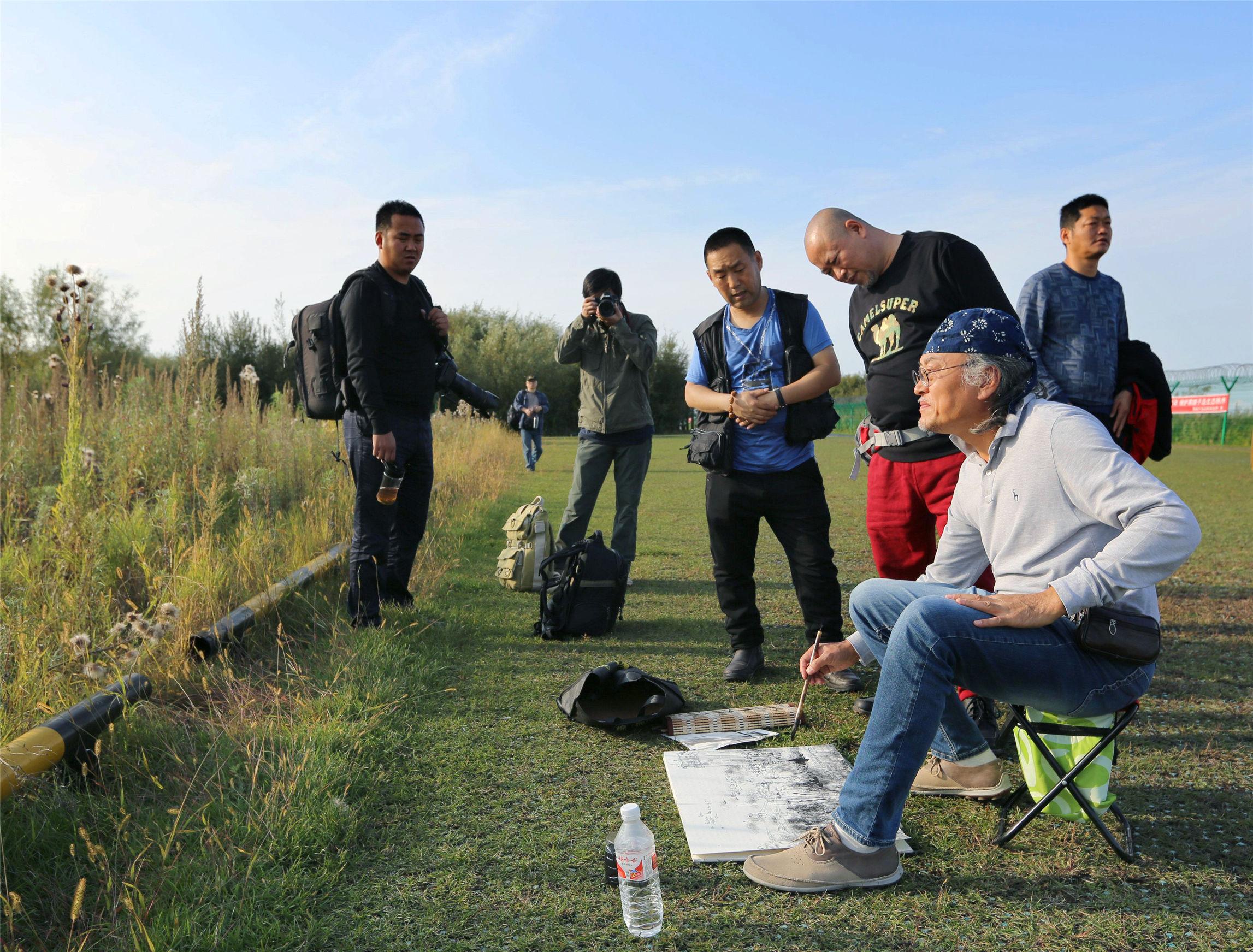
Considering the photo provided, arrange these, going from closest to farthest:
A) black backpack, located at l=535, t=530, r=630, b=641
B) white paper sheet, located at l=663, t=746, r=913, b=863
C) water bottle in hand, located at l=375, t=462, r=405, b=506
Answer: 1. white paper sheet, located at l=663, t=746, r=913, b=863
2. water bottle in hand, located at l=375, t=462, r=405, b=506
3. black backpack, located at l=535, t=530, r=630, b=641

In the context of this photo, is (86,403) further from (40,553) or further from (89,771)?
(89,771)

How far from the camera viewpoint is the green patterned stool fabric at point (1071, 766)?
2.57 metres

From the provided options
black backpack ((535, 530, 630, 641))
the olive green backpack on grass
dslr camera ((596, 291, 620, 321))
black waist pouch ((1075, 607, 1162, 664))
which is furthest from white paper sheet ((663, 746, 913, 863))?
dslr camera ((596, 291, 620, 321))

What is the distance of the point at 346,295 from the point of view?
4652mm

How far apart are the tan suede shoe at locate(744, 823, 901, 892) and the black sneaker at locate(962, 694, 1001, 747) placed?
130cm

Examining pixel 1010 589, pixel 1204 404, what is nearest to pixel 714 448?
pixel 1010 589

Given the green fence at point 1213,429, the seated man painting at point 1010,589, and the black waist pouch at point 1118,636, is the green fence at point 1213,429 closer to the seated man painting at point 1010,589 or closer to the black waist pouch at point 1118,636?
the seated man painting at point 1010,589

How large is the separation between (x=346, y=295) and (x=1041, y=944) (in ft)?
13.8

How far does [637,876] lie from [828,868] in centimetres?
56

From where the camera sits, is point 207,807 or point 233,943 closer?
point 233,943

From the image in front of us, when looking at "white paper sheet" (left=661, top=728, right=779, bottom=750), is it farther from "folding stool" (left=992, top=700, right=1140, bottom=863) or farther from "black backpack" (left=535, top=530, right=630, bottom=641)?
"black backpack" (left=535, top=530, right=630, bottom=641)

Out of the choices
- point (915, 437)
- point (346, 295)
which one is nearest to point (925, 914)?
point (915, 437)

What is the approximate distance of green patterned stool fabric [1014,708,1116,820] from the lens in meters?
2.57

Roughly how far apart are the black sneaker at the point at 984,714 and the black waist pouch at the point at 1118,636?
1.35m
